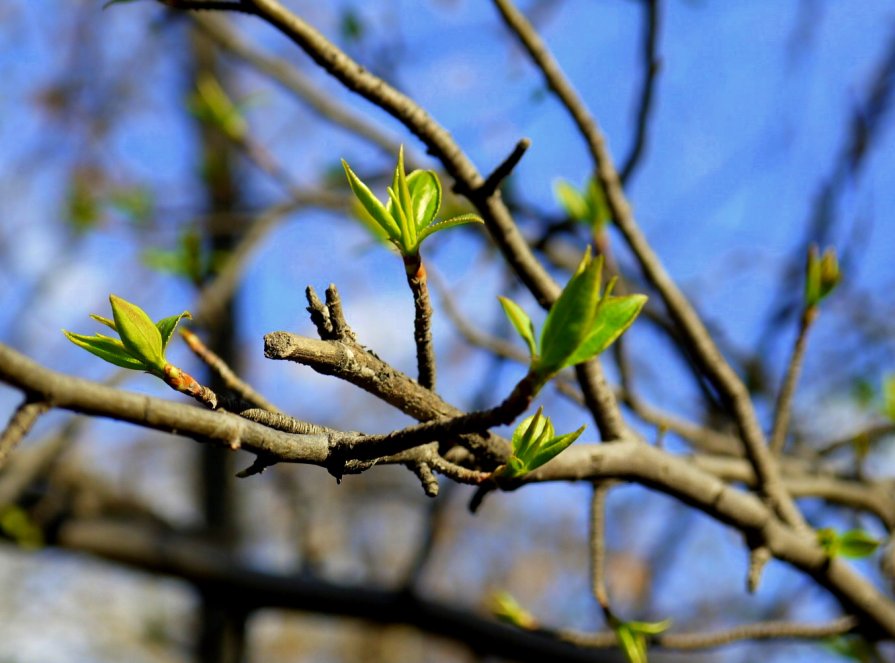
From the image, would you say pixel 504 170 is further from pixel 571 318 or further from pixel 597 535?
pixel 597 535

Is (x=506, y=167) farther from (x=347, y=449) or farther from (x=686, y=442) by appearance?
(x=686, y=442)

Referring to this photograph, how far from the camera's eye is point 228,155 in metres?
4.67

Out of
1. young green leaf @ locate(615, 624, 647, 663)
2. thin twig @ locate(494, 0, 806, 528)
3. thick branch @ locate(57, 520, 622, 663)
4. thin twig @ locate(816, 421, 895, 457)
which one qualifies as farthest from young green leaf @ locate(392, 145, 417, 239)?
thick branch @ locate(57, 520, 622, 663)

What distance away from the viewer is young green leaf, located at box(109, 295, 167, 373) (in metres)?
0.56

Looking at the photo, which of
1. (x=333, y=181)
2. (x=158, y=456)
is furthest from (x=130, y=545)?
(x=158, y=456)

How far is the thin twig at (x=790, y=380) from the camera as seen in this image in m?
1.10

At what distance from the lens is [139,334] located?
1.87ft

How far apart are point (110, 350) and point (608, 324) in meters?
0.37

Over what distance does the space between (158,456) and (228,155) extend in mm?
2847

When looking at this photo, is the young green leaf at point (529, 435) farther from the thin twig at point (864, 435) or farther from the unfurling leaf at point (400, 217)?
the thin twig at point (864, 435)

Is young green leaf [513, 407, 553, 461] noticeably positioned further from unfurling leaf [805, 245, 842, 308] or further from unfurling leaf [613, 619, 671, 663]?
unfurling leaf [805, 245, 842, 308]

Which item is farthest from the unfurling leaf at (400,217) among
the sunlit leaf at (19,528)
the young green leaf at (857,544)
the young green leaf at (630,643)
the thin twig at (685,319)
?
the sunlit leaf at (19,528)

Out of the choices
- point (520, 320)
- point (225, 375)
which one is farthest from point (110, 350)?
point (520, 320)

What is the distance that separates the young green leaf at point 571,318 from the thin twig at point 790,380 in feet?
2.30
